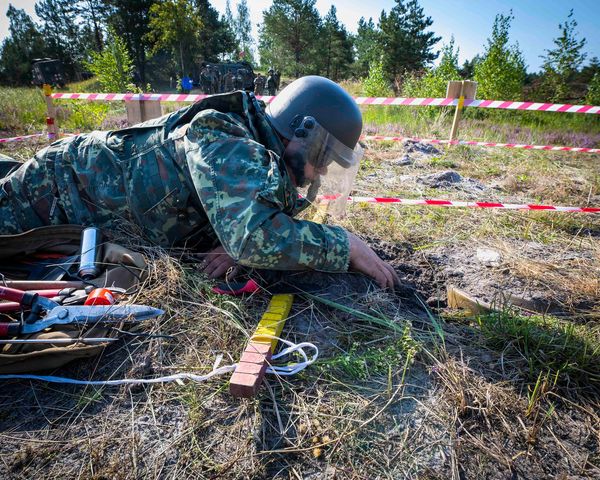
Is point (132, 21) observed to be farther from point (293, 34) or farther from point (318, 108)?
point (318, 108)

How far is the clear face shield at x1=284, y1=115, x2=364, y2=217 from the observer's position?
2100 millimetres

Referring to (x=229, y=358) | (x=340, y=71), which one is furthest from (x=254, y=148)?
(x=340, y=71)

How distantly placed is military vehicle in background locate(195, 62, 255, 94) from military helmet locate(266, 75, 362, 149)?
49.3 ft

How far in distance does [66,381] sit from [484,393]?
1669mm

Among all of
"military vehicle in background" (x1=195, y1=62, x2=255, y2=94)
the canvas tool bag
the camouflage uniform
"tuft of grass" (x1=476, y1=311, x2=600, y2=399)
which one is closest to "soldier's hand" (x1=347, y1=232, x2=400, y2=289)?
the camouflage uniform

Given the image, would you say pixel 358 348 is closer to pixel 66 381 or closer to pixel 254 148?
pixel 254 148

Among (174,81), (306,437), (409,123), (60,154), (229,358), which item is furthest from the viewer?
(174,81)

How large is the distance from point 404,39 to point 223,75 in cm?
2197

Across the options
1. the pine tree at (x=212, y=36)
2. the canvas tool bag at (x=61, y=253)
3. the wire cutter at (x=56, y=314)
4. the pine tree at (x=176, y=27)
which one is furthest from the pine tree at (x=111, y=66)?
the pine tree at (x=212, y=36)

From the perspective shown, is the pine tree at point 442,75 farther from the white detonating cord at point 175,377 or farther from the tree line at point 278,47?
the white detonating cord at point 175,377

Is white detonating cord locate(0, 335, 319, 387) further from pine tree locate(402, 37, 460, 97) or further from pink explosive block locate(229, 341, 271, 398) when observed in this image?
pine tree locate(402, 37, 460, 97)

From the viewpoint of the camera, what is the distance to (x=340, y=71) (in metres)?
39.2

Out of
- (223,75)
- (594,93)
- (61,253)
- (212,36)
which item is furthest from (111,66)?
(212,36)

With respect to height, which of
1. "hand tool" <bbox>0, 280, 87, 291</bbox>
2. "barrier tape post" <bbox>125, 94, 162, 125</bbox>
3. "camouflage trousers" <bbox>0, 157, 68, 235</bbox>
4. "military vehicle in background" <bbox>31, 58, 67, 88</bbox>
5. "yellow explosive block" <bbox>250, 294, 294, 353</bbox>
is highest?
"military vehicle in background" <bbox>31, 58, 67, 88</bbox>
